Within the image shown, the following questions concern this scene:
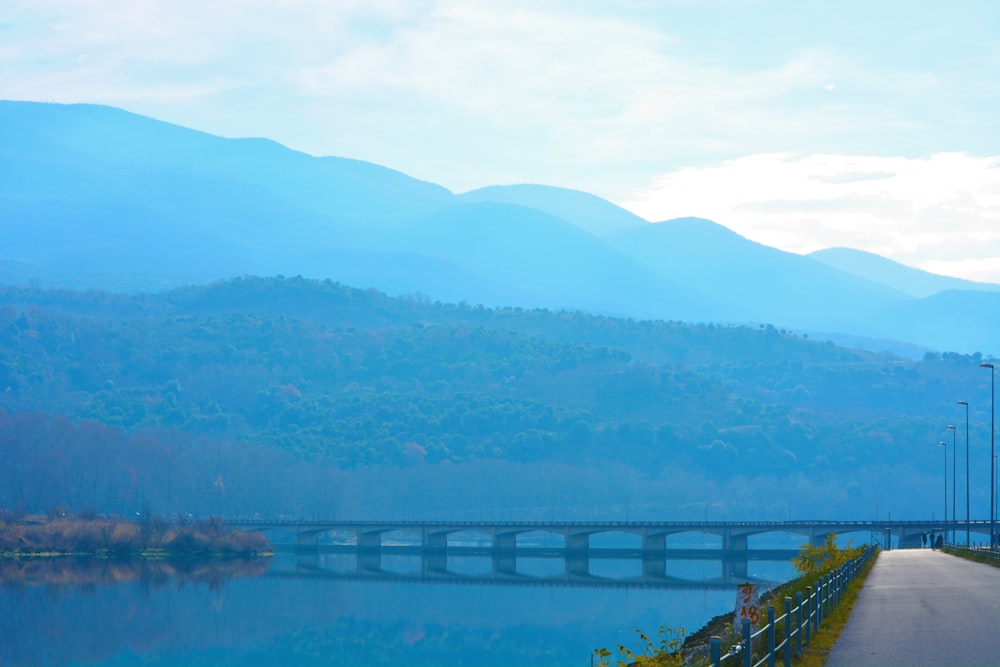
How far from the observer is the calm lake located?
57.5 meters

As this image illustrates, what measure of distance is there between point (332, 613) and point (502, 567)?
51292 millimetres

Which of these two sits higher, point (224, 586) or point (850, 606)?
point (850, 606)

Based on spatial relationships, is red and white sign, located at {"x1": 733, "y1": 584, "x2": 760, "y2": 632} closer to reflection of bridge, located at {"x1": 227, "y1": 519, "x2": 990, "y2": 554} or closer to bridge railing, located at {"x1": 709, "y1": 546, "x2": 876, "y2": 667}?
bridge railing, located at {"x1": 709, "y1": 546, "x2": 876, "y2": 667}

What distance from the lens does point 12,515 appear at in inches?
4815

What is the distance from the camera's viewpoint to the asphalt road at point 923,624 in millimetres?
24234

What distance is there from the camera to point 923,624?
2970cm

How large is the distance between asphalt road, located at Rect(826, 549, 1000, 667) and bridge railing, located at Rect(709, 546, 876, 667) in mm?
587

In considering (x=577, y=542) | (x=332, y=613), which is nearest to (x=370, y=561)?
(x=577, y=542)

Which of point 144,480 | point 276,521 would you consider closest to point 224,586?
point 276,521

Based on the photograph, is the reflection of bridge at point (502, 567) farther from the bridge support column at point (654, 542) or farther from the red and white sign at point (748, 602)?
the red and white sign at point (748, 602)

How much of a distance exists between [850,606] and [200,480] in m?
126

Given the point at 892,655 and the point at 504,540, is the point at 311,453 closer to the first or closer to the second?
the point at 504,540

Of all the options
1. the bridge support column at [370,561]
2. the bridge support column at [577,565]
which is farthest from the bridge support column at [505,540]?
the bridge support column at [370,561]

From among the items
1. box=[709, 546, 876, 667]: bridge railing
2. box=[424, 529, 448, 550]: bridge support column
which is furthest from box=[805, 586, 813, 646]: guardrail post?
box=[424, 529, 448, 550]: bridge support column
